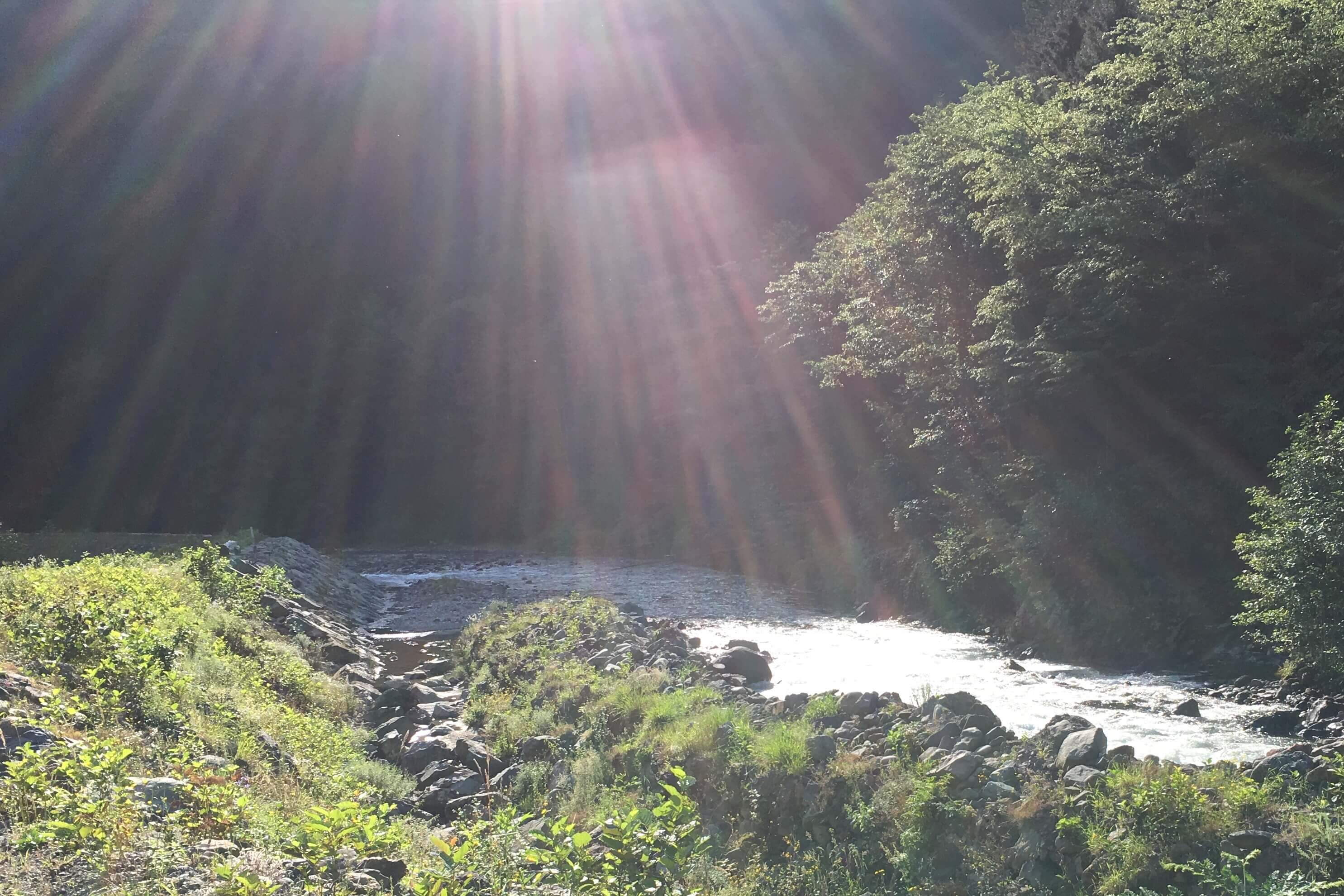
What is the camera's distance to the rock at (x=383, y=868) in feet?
17.1

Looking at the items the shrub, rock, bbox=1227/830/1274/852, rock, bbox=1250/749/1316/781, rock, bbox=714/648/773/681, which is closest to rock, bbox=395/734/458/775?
the shrub

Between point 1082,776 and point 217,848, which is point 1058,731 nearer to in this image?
point 1082,776

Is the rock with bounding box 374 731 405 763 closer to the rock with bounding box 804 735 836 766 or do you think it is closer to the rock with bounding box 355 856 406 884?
the rock with bounding box 355 856 406 884

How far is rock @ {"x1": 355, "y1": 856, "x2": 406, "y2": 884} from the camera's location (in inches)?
205

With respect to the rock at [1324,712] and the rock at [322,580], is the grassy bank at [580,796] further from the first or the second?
the rock at [322,580]

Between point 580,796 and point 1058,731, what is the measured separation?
388cm

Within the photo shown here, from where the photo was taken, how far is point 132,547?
20562 mm

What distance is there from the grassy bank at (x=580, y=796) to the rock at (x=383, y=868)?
0.05ft

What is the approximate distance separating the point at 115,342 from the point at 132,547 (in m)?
34.1

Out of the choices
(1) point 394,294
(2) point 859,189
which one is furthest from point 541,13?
(2) point 859,189

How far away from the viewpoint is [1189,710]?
9.01 metres

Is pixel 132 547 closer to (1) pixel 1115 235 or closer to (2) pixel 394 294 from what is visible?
(1) pixel 1115 235

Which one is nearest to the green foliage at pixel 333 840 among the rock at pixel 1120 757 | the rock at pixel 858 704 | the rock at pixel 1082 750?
the rock at pixel 858 704

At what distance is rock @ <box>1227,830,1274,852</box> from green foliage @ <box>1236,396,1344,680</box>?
376 cm
